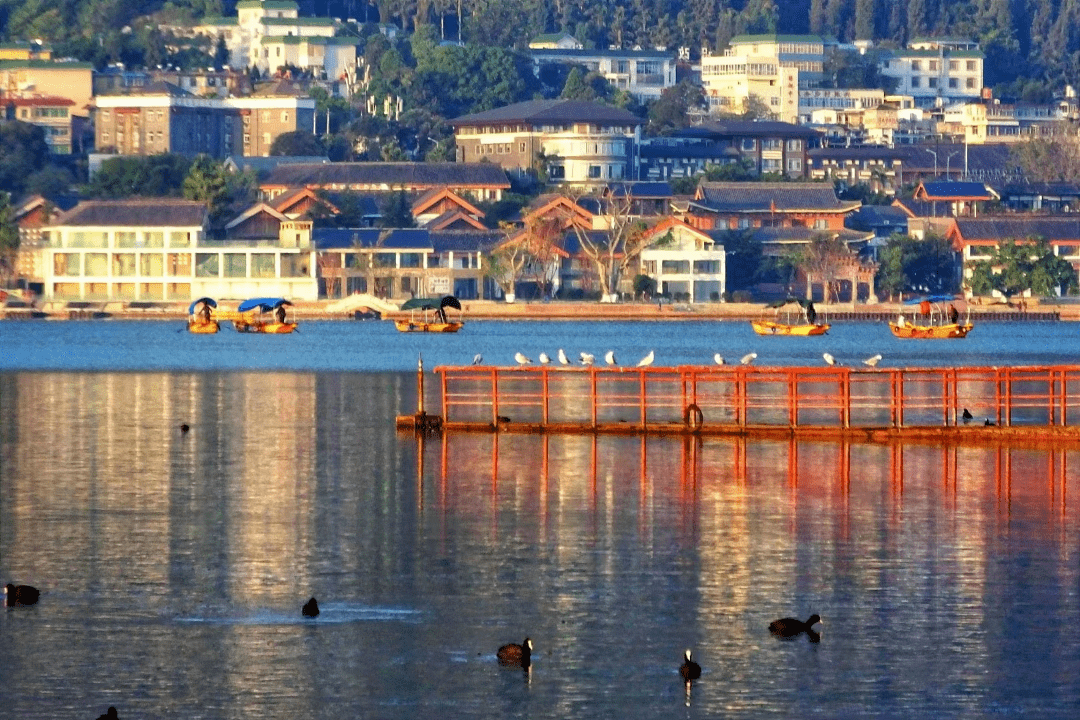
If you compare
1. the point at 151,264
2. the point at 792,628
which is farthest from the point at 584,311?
the point at 792,628

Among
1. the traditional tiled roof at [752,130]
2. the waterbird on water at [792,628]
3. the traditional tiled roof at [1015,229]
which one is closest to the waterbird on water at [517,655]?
the waterbird on water at [792,628]

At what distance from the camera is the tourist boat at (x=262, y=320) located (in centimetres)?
9006

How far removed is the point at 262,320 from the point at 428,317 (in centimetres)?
819

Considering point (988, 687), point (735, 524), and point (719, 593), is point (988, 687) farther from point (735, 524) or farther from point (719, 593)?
point (735, 524)

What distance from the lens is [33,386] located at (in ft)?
177

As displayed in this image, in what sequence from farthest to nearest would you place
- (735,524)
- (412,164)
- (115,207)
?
1. (412,164)
2. (115,207)
3. (735,524)

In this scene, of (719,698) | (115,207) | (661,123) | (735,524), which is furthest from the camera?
(661,123)

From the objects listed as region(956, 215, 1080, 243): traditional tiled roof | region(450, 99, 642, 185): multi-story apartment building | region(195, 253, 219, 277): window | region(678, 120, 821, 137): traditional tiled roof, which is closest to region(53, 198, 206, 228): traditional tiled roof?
region(195, 253, 219, 277): window

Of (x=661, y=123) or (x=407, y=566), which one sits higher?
(x=661, y=123)

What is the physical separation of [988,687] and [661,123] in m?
147

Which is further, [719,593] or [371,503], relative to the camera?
[371,503]

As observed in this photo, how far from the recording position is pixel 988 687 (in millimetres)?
19047

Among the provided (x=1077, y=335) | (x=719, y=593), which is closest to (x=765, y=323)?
(x=1077, y=335)

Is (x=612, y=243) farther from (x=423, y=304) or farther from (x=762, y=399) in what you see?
(x=762, y=399)
